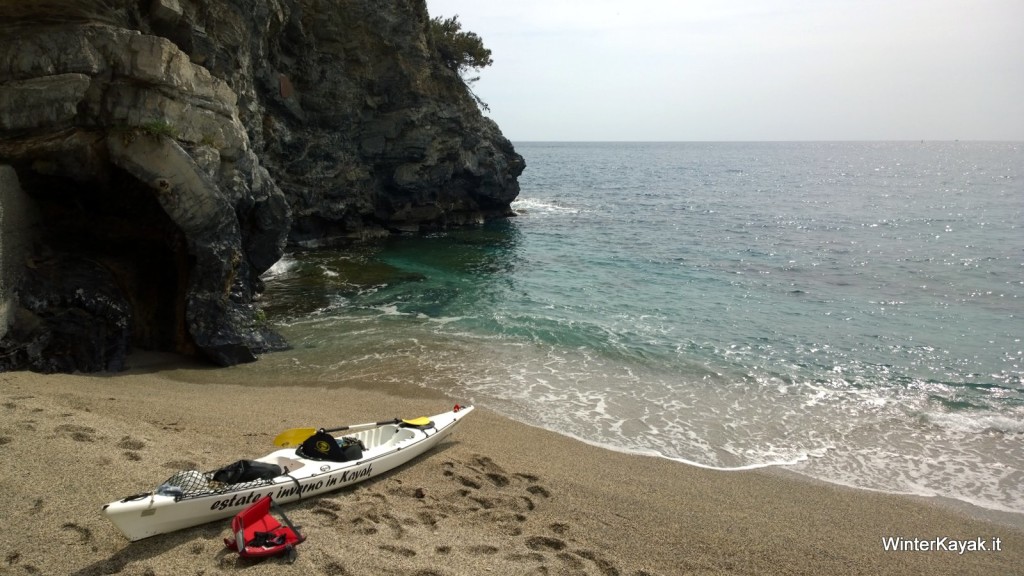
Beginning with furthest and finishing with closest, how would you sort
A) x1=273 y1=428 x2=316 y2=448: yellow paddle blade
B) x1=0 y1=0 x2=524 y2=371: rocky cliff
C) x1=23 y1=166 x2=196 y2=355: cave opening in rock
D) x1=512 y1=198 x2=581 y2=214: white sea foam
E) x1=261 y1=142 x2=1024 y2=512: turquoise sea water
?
1. x1=512 y1=198 x2=581 y2=214: white sea foam
2. x1=23 y1=166 x2=196 y2=355: cave opening in rock
3. x1=0 y1=0 x2=524 y2=371: rocky cliff
4. x1=261 y1=142 x2=1024 y2=512: turquoise sea water
5. x1=273 y1=428 x2=316 y2=448: yellow paddle blade

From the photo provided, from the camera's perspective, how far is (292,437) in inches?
333

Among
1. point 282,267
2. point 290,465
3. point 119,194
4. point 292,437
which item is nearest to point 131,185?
point 119,194

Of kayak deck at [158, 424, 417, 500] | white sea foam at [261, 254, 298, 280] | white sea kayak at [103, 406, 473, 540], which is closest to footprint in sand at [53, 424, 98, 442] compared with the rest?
kayak deck at [158, 424, 417, 500]

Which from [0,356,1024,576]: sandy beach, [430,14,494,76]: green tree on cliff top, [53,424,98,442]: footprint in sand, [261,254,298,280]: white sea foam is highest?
[430,14,494,76]: green tree on cliff top

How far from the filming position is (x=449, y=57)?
120ft

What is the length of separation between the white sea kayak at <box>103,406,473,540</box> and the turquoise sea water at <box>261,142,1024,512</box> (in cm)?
304

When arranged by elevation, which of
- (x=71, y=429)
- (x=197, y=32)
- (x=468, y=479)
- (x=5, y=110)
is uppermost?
(x=197, y=32)

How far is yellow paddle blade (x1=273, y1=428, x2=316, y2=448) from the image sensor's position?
332 inches

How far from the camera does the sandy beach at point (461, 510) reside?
6.23 m

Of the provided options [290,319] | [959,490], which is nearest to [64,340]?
[290,319]

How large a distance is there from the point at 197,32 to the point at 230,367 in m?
8.77

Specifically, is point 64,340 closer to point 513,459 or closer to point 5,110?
point 5,110

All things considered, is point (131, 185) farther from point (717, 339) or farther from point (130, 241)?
point (717, 339)

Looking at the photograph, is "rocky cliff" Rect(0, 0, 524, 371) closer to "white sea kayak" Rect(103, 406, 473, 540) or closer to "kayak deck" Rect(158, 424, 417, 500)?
"kayak deck" Rect(158, 424, 417, 500)
